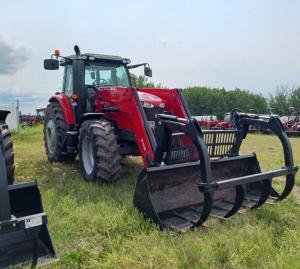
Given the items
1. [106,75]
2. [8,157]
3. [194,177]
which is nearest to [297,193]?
[194,177]

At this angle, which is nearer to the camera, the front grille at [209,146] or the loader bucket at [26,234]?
the loader bucket at [26,234]

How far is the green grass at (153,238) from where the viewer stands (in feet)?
10.2

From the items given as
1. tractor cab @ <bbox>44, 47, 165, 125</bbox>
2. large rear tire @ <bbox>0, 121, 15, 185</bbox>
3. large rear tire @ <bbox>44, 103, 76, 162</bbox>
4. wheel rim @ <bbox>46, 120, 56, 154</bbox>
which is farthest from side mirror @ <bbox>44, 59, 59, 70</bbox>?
large rear tire @ <bbox>0, 121, 15, 185</bbox>

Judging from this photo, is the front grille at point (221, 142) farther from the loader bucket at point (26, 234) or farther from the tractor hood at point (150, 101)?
→ the loader bucket at point (26, 234)

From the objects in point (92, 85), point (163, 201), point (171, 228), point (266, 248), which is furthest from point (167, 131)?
point (92, 85)

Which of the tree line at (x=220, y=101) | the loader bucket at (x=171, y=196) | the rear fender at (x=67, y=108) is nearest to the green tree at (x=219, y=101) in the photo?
the tree line at (x=220, y=101)

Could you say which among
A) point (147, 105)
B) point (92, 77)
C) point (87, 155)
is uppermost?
point (92, 77)

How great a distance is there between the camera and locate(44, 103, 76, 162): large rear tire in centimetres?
730

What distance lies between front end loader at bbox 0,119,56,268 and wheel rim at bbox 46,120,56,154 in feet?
14.1

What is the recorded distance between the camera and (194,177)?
4.58 meters

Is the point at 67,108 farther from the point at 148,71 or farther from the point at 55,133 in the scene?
the point at 148,71

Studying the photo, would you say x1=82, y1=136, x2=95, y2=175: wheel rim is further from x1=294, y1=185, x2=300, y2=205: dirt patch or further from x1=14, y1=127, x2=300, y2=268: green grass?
x1=294, y1=185, x2=300, y2=205: dirt patch

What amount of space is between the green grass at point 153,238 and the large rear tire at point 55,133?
2.38 metres

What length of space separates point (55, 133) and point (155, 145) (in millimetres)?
3317
